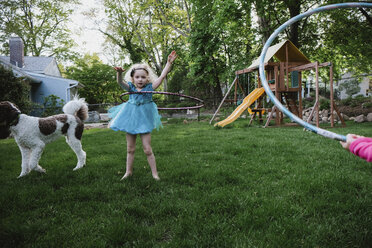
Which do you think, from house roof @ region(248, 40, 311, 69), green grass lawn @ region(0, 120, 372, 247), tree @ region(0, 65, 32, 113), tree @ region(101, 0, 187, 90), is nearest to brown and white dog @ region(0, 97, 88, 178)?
green grass lawn @ region(0, 120, 372, 247)

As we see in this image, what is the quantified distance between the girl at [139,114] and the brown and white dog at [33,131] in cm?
112

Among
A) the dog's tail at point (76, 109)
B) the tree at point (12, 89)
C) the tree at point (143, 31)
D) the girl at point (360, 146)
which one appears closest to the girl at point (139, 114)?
the dog's tail at point (76, 109)

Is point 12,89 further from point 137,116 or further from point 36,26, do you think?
point 36,26

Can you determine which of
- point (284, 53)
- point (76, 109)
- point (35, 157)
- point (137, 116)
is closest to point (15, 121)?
point (35, 157)

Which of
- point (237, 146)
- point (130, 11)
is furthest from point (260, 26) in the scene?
point (130, 11)

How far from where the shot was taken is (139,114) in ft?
12.0

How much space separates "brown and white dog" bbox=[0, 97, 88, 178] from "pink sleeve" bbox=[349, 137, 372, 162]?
13.4 ft

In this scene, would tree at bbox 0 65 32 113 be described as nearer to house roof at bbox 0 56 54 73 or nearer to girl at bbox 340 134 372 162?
girl at bbox 340 134 372 162

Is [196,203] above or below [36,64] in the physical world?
below

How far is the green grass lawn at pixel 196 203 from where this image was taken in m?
2.04

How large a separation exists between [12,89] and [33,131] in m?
8.43

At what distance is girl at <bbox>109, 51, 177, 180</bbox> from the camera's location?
3.57 metres

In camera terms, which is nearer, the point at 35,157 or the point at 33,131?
the point at 35,157

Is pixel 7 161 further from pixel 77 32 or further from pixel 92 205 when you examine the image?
pixel 77 32
